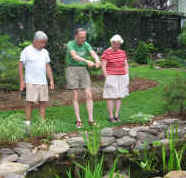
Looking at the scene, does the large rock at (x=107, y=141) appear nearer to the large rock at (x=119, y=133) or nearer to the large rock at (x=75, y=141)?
the large rock at (x=119, y=133)

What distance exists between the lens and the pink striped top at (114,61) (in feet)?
17.9

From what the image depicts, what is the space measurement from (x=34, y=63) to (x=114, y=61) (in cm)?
139

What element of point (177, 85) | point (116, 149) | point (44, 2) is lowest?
point (116, 149)

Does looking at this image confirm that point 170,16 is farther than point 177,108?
Yes

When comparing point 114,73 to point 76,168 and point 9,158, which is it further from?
point 9,158

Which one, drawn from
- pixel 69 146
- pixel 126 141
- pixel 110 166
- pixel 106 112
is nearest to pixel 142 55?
pixel 106 112

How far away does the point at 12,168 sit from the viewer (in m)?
3.50

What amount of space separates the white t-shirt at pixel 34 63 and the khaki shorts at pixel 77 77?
0.46 m

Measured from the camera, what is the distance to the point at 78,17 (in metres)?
15.2

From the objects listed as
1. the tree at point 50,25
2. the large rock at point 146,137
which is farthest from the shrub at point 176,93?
the tree at point 50,25

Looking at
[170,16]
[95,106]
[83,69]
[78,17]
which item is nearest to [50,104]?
[95,106]

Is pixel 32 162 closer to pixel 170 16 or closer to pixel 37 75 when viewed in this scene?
pixel 37 75

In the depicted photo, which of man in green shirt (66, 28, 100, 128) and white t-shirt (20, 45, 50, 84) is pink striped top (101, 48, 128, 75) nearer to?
man in green shirt (66, 28, 100, 128)

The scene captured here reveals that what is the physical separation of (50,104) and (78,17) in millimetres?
9069
